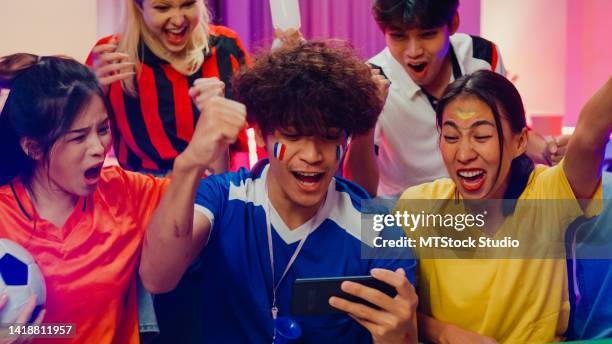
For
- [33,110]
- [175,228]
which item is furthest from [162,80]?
[175,228]

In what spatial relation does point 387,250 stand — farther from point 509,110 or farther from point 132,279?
point 132,279

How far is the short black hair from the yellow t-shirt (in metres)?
0.36

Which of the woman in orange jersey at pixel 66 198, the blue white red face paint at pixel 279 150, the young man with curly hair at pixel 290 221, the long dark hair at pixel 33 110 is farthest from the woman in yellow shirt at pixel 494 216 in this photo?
the long dark hair at pixel 33 110

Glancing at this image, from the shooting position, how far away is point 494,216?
1452 mm

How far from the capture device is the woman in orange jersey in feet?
4.41

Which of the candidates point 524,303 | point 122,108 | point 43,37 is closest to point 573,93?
point 524,303

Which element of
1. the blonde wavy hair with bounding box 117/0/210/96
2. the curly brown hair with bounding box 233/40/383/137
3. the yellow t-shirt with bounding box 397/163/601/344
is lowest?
the yellow t-shirt with bounding box 397/163/601/344

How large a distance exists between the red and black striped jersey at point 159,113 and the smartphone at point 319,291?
37 cm

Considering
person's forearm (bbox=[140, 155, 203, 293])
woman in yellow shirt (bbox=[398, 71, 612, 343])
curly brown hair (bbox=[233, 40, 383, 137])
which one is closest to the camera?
person's forearm (bbox=[140, 155, 203, 293])

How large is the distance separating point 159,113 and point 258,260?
1.17 ft

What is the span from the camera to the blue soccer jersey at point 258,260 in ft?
4.40

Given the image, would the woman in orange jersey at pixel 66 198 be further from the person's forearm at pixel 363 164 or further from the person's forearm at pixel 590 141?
the person's forearm at pixel 590 141

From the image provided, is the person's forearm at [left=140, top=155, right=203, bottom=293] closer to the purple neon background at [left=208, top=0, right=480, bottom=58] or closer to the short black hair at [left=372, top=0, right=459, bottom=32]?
the purple neon background at [left=208, top=0, right=480, bottom=58]

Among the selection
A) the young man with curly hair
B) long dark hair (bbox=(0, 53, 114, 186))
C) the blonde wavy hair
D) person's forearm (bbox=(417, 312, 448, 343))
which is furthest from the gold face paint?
long dark hair (bbox=(0, 53, 114, 186))
